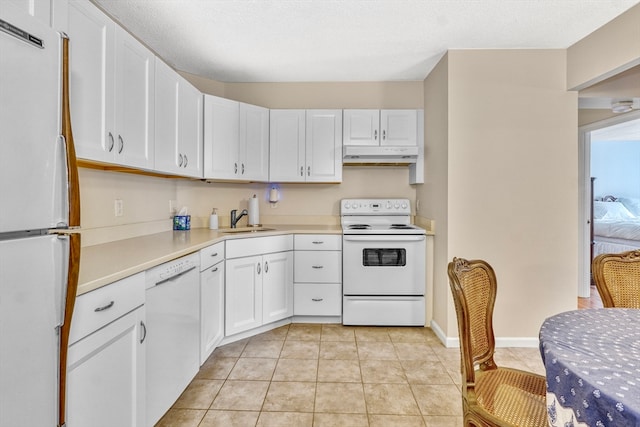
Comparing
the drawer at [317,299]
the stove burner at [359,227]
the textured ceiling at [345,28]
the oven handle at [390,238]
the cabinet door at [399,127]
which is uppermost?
the textured ceiling at [345,28]

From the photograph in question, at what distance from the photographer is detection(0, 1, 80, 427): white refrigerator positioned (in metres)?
0.81

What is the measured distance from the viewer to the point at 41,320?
0.90 m

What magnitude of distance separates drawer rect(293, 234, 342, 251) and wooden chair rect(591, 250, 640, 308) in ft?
6.36

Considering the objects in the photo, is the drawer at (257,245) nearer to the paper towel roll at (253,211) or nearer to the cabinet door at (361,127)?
the paper towel roll at (253,211)

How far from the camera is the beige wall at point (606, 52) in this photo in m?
2.18

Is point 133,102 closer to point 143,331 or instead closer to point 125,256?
point 125,256

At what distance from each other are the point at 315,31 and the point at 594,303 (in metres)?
4.19

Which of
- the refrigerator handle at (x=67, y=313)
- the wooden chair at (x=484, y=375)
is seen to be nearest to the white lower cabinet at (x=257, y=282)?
the refrigerator handle at (x=67, y=313)

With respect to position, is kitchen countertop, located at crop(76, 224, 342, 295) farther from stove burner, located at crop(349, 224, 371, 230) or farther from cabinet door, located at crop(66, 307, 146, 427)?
stove burner, located at crop(349, 224, 371, 230)

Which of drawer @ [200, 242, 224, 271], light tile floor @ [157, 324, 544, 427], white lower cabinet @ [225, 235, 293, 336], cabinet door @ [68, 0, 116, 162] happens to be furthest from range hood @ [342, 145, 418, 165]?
cabinet door @ [68, 0, 116, 162]

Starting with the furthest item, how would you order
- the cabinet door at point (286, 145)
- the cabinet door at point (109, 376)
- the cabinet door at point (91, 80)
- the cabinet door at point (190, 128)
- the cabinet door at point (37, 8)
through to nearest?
the cabinet door at point (286, 145) → the cabinet door at point (190, 128) → the cabinet door at point (91, 80) → the cabinet door at point (109, 376) → the cabinet door at point (37, 8)

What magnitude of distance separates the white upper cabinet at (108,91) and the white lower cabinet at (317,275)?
1.56 meters

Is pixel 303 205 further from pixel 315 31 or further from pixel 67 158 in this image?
pixel 67 158

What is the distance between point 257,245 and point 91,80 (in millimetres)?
1684
